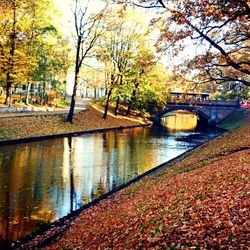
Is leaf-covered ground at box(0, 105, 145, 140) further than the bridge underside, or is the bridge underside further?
the bridge underside

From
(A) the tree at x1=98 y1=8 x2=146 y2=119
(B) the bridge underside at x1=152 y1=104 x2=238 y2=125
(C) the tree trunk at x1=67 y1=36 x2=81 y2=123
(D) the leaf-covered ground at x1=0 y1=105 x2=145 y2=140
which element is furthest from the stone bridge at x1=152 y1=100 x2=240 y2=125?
(C) the tree trunk at x1=67 y1=36 x2=81 y2=123

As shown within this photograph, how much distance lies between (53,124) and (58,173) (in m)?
17.7

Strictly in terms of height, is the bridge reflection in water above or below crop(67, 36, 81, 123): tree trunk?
below

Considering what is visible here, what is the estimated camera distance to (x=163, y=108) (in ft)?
205

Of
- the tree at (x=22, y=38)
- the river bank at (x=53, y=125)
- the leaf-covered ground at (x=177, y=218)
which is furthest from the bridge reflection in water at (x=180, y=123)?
the leaf-covered ground at (x=177, y=218)

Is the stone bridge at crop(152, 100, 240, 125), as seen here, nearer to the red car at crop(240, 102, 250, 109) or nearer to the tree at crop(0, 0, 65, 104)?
the red car at crop(240, 102, 250, 109)

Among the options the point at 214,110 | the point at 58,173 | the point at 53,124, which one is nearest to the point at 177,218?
the point at 58,173

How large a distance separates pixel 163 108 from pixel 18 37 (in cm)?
3165

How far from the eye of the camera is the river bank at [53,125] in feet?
96.6

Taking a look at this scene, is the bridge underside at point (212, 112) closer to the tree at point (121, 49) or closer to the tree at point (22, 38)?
the tree at point (121, 49)

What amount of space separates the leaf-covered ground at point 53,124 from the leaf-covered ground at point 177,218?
1863 cm

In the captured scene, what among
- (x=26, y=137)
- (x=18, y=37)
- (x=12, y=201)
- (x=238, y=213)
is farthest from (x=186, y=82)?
(x=18, y=37)

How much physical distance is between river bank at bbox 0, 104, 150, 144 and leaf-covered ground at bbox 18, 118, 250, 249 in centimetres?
1816

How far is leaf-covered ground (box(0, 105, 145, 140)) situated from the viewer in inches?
1170
